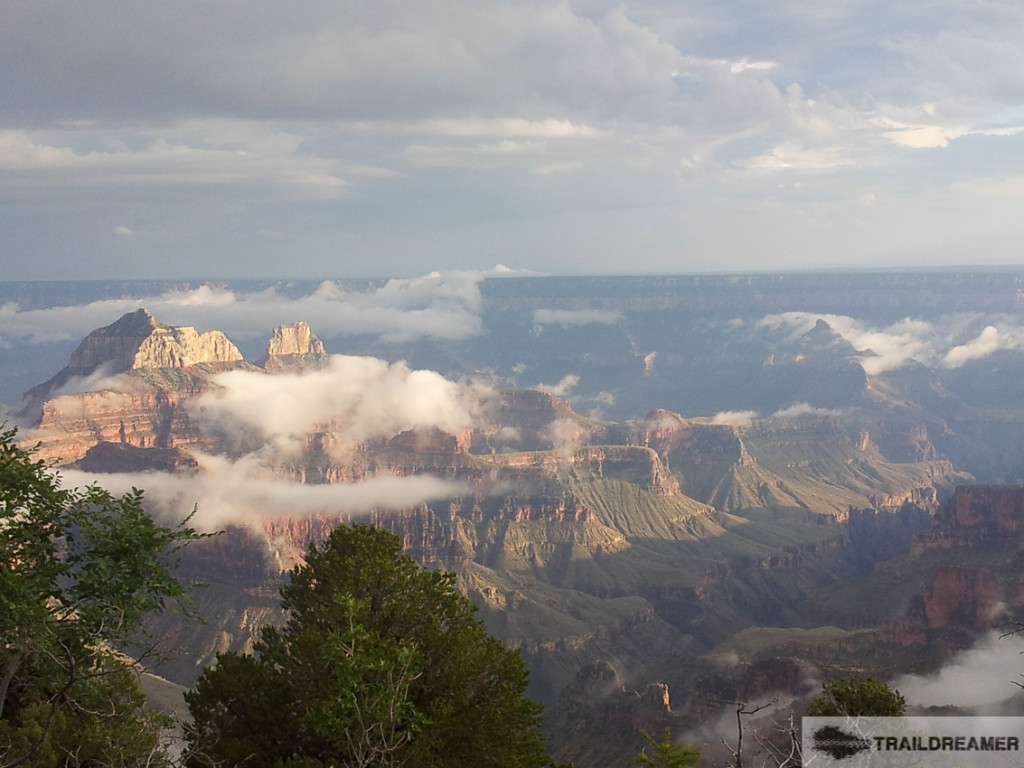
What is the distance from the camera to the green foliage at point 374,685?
91.4 feet

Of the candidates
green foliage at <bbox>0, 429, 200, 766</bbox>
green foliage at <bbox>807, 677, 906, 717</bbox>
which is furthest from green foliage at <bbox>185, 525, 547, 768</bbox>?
→ green foliage at <bbox>807, 677, 906, 717</bbox>

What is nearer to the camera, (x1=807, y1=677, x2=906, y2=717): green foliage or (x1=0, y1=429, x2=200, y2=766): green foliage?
(x1=0, y1=429, x2=200, y2=766): green foliage

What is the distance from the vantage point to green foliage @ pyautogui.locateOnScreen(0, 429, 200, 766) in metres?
25.8

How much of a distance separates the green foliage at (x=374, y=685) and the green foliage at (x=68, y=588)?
4.57 meters

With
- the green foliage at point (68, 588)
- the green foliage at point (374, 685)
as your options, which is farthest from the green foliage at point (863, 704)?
the green foliage at point (68, 588)

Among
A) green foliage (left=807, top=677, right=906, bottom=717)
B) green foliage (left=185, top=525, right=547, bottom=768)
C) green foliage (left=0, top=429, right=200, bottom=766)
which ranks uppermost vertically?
green foliage (left=0, top=429, right=200, bottom=766)

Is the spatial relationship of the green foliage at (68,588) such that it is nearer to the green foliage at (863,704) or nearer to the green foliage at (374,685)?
the green foliage at (374,685)

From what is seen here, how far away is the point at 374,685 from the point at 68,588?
9.15 meters

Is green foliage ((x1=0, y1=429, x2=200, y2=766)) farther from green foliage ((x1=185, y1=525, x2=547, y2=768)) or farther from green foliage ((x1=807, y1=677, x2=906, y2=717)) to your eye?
green foliage ((x1=807, y1=677, x2=906, y2=717))

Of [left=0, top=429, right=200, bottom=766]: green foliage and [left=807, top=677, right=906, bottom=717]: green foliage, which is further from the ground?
[left=0, top=429, right=200, bottom=766]: green foliage

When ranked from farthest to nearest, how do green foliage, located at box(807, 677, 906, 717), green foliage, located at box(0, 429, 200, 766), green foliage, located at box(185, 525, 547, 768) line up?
1. green foliage, located at box(807, 677, 906, 717)
2. green foliage, located at box(185, 525, 547, 768)
3. green foliage, located at box(0, 429, 200, 766)

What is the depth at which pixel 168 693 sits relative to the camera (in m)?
106

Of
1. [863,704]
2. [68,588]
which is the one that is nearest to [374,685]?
[68,588]

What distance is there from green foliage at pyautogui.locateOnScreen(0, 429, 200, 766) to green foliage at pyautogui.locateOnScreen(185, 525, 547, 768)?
4566 mm
